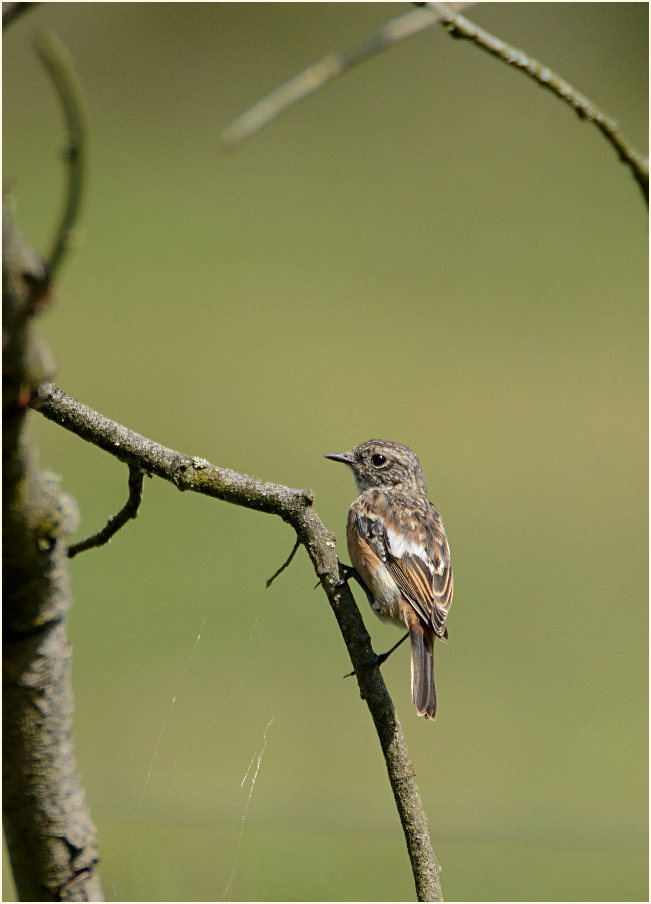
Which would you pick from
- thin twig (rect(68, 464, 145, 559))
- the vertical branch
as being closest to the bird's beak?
thin twig (rect(68, 464, 145, 559))

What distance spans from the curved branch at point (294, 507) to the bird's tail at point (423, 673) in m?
0.72

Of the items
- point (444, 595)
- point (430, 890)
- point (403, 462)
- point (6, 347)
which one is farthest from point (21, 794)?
point (403, 462)

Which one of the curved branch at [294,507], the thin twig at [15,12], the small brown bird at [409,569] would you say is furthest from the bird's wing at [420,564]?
the thin twig at [15,12]

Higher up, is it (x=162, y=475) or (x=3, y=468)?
(x=162, y=475)

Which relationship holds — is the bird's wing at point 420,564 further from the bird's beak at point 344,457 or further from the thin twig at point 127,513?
the thin twig at point 127,513

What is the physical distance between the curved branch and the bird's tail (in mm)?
724

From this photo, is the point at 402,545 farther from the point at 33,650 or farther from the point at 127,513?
the point at 33,650

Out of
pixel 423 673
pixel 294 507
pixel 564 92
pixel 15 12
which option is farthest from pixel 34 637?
pixel 423 673

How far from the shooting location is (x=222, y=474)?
1.01 m

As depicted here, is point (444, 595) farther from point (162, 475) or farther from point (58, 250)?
point (58, 250)

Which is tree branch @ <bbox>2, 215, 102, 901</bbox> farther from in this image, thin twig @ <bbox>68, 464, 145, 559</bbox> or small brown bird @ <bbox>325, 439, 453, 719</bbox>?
small brown bird @ <bbox>325, 439, 453, 719</bbox>

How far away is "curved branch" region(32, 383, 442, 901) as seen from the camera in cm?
93

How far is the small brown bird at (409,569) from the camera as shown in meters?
1.78

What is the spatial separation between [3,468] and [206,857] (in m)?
2.43
